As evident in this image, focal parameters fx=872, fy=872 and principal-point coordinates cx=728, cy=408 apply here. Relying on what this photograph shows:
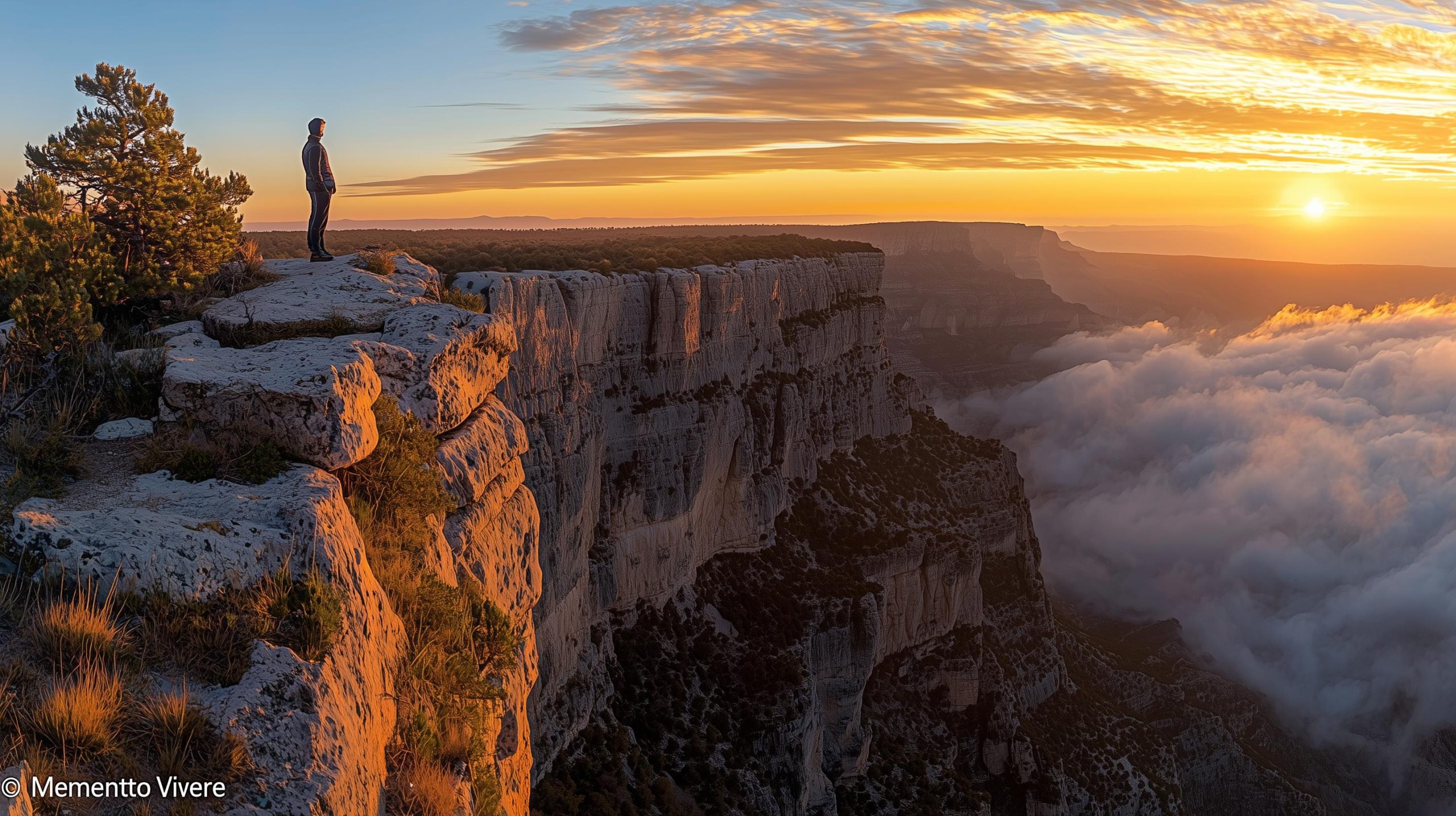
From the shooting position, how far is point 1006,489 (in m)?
75.7

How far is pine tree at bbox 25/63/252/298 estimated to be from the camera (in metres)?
14.8

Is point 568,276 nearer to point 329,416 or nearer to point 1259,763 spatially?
point 329,416

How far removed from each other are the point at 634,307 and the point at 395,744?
1289 inches

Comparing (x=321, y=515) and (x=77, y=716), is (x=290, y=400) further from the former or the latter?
(x=77, y=716)

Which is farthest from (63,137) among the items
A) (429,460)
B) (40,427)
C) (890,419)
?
(890,419)

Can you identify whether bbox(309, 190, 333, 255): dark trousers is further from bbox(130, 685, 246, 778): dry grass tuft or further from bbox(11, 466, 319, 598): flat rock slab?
bbox(130, 685, 246, 778): dry grass tuft

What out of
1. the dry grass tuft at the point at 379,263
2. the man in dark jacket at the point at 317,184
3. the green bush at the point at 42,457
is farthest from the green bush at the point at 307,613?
the man in dark jacket at the point at 317,184

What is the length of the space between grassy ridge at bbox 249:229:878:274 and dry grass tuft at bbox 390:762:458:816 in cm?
1894

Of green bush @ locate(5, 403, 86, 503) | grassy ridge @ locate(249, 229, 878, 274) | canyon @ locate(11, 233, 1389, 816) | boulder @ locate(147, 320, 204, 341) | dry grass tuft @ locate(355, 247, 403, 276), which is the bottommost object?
canyon @ locate(11, 233, 1389, 816)

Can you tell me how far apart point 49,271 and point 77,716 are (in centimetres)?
1008

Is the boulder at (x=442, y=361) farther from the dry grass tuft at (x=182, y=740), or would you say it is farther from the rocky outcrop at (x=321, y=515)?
the dry grass tuft at (x=182, y=740)

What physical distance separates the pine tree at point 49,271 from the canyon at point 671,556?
173 cm

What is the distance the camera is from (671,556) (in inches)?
1624

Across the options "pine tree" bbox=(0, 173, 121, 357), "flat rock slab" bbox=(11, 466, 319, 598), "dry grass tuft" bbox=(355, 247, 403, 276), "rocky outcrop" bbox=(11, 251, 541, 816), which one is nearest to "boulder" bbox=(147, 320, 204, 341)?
"rocky outcrop" bbox=(11, 251, 541, 816)
